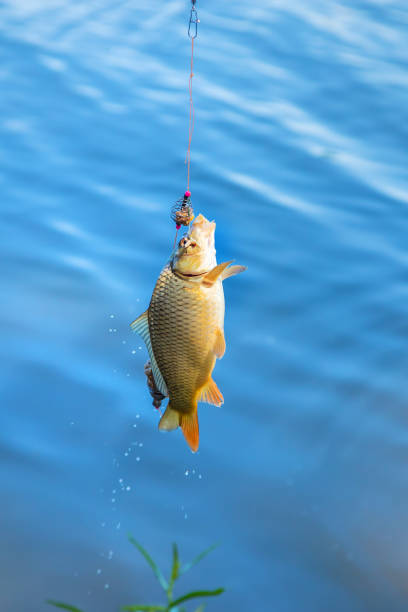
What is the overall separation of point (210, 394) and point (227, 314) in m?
3.10

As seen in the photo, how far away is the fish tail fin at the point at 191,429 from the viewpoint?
258 centimetres

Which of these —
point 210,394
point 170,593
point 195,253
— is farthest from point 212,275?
point 170,593

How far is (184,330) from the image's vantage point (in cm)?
254

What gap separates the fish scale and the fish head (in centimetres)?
4

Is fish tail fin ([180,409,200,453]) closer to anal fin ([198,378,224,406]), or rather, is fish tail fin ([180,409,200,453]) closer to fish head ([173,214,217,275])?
anal fin ([198,378,224,406])

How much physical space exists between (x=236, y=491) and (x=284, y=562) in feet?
1.60

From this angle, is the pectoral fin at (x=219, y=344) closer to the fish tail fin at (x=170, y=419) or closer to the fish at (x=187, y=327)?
the fish at (x=187, y=327)

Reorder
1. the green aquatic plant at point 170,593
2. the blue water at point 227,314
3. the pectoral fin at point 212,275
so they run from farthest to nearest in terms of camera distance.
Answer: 1. the blue water at point 227,314
2. the pectoral fin at point 212,275
3. the green aquatic plant at point 170,593

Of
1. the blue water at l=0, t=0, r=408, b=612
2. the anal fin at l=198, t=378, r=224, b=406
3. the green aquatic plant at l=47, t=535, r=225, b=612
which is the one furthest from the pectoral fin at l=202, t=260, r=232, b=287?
the blue water at l=0, t=0, r=408, b=612

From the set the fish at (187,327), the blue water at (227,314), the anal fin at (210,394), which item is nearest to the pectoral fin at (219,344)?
the fish at (187,327)

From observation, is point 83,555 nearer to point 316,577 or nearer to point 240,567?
point 240,567

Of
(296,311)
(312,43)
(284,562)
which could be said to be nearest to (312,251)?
(296,311)

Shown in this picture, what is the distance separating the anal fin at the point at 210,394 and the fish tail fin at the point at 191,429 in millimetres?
57

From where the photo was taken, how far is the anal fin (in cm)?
263
